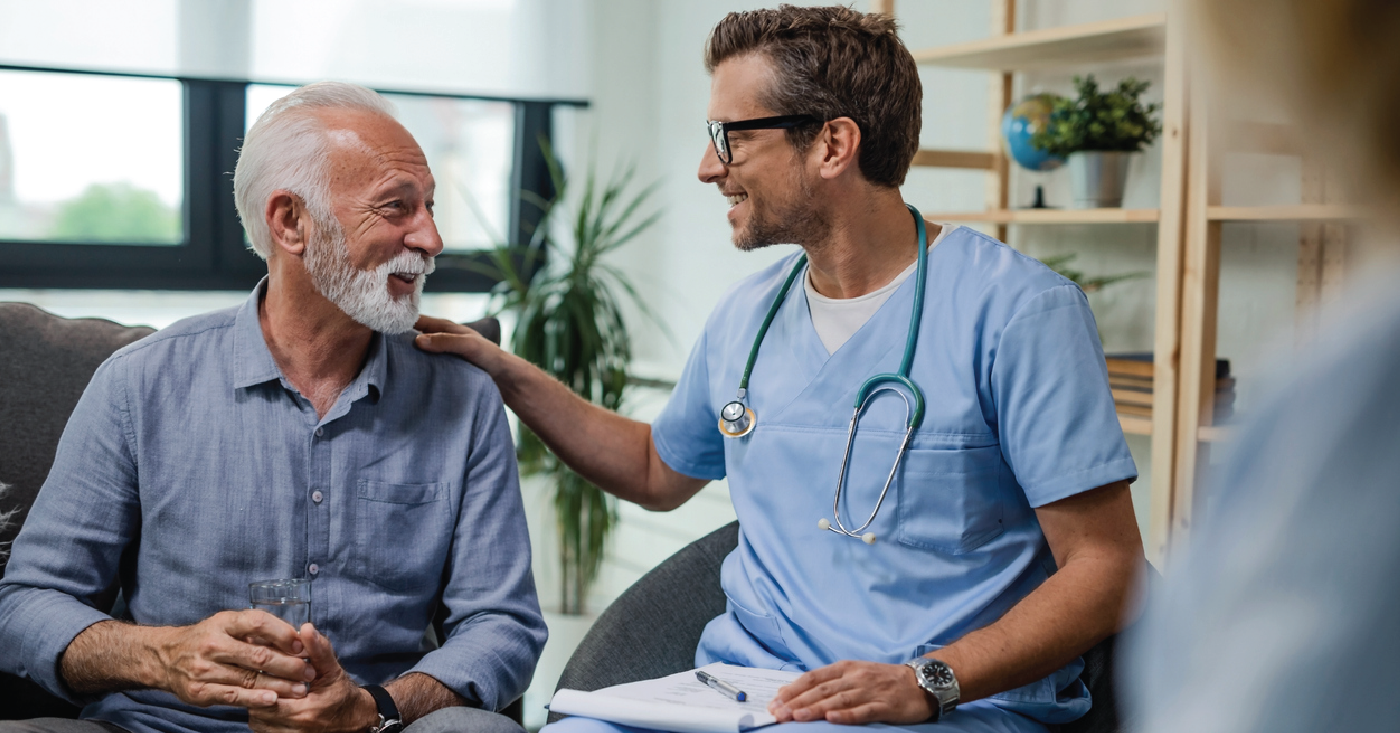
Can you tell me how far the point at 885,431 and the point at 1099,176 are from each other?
4.29 feet

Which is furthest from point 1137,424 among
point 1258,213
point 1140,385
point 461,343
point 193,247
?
point 193,247

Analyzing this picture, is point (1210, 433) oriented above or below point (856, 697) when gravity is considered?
above

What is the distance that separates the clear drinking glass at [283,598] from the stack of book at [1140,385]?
166 centimetres

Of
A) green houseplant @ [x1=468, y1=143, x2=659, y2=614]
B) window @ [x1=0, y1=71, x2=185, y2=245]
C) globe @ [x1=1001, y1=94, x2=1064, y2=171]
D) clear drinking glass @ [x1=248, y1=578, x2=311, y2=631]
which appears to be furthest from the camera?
green houseplant @ [x1=468, y1=143, x2=659, y2=614]

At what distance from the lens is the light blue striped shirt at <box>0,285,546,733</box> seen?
1423 millimetres

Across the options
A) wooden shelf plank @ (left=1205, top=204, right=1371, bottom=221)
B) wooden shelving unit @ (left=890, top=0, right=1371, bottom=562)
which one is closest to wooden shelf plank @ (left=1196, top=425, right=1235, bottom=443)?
wooden shelving unit @ (left=890, top=0, right=1371, bottom=562)

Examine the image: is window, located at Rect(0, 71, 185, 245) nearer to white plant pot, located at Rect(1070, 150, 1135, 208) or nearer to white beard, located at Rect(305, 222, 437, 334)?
white beard, located at Rect(305, 222, 437, 334)

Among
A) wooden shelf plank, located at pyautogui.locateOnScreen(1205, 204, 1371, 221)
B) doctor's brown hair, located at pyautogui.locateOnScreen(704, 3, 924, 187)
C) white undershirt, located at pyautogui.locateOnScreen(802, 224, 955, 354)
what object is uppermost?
doctor's brown hair, located at pyautogui.locateOnScreen(704, 3, 924, 187)

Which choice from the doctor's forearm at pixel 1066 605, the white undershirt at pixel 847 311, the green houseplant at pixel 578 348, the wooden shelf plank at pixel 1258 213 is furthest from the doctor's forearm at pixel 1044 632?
the green houseplant at pixel 578 348

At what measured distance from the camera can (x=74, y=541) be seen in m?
1.41

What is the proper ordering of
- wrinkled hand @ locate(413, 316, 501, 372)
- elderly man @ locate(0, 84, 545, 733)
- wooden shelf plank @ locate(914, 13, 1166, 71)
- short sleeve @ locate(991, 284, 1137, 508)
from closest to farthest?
short sleeve @ locate(991, 284, 1137, 508) → elderly man @ locate(0, 84, 545, 733) → wrinkled hand @ locate(413, 316, 501, 372) → wooden shelf plank @ locate(914, 13, 1166, 71)

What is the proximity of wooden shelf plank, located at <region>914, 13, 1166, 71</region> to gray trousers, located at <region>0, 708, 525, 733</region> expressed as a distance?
1713mm

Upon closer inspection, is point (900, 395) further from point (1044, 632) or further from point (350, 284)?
point (350, 284)

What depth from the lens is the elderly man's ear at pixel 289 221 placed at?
5.03 feet
